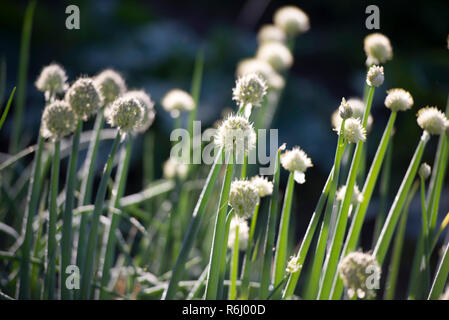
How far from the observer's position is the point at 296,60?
8.88ft

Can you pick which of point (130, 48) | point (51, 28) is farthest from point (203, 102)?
point (51, 28)

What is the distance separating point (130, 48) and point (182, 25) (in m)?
0.75

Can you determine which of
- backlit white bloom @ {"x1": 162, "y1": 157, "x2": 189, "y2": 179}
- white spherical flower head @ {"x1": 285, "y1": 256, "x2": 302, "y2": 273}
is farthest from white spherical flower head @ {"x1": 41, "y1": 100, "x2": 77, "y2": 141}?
backlit white bloom @ {"x1": 162, "y1": 157, "x2": 189, "y2": 179}

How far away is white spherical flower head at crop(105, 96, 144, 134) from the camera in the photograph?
1.73 feet

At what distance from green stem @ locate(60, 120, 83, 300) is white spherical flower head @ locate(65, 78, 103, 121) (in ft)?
0.08

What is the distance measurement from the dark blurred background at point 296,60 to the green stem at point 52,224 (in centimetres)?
133

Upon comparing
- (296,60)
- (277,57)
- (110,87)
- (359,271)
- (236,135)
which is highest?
(296,60)

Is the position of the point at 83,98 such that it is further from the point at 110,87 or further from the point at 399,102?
the point at 399,102

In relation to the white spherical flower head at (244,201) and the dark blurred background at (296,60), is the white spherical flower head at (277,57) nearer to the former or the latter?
the white spherical flower head at (244,201)

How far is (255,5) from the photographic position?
9.49 ft

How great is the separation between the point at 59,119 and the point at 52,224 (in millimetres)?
131

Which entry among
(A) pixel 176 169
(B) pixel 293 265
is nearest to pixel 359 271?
(B) pixel 293 265

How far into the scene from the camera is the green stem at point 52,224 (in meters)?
0.54

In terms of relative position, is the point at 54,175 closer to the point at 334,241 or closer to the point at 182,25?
the point at 334,241
